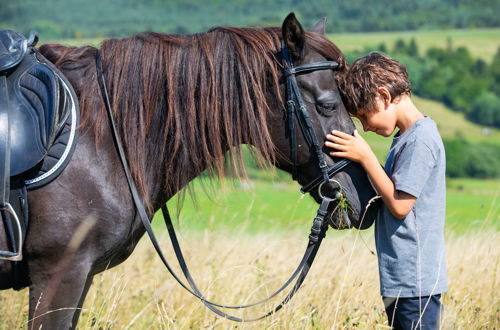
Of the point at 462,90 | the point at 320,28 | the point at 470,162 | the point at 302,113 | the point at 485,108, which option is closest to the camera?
the point at 302,113

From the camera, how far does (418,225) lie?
302 cm

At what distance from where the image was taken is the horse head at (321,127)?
3064 mm

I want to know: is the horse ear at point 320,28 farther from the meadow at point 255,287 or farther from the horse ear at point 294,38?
the meadow at point 255,287

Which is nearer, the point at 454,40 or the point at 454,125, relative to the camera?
the point at 454,125

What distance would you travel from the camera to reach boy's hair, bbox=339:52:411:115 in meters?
3.05

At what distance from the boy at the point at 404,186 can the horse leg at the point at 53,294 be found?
1.34 metres

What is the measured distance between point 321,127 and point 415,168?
1.59 feet

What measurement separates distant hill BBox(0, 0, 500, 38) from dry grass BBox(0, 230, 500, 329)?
7978 cm

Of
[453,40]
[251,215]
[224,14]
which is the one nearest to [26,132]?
[251,215]

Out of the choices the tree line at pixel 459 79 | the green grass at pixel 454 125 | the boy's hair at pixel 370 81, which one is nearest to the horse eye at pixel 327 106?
the boy's hair at pixel 370 81

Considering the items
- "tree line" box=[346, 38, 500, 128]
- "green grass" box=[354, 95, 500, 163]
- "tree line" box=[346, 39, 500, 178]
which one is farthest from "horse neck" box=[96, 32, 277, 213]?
"tree line" box=[346, 38, 500, 128]

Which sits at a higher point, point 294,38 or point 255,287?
point 294,38

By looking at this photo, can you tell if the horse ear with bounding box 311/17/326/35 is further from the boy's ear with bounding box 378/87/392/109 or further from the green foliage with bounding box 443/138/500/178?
the green foliage with bounding box 443/138/500/178

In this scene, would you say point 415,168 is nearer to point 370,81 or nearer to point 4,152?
point 370,81
